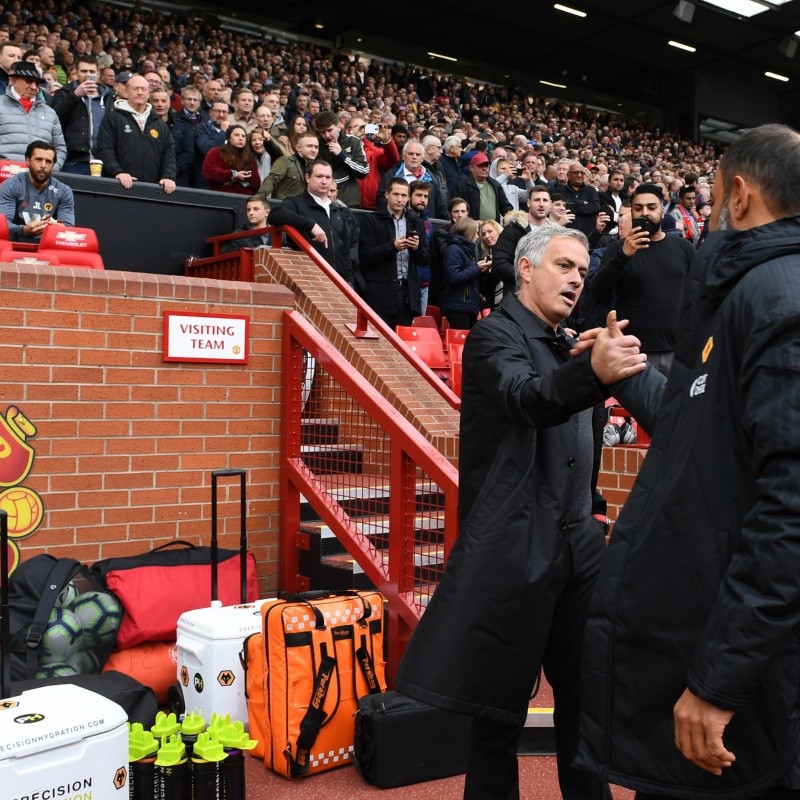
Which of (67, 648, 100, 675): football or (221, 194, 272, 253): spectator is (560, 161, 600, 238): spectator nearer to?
(221, 194, 272, 253): spectator

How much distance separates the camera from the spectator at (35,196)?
670 centimetres

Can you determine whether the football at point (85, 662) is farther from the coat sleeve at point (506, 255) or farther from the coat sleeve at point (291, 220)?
the coat sleeve at point (506, 255)

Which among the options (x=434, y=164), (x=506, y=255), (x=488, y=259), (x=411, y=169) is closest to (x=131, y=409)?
(x=506, y=255)

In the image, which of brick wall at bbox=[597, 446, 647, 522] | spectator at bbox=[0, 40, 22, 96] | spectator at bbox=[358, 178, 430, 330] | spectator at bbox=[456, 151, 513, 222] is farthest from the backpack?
spectator at bbox=[456, 151, 513, 222]

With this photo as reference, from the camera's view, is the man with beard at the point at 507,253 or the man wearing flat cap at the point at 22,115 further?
the man wearing flat cap at the point at 22,115

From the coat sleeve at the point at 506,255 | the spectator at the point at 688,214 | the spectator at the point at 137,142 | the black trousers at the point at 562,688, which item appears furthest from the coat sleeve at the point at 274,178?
the black trousers at the point at 562,688

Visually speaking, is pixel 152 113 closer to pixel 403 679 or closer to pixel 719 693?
pixel 403 679

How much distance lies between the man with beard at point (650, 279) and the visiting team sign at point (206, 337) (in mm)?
2325

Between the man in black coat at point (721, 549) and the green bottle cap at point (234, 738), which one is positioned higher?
the man in black coat at point (721, 549)

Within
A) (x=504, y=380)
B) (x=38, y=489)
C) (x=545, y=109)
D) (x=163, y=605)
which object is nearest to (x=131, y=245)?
(x=38, y=489)

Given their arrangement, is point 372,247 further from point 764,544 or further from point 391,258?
Answer: point 764,544

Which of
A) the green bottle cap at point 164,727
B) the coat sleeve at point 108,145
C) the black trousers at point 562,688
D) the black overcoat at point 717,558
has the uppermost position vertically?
the coat sleeve at point 108,145

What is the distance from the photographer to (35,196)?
686cm

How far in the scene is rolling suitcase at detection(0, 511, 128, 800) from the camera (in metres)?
2.69
